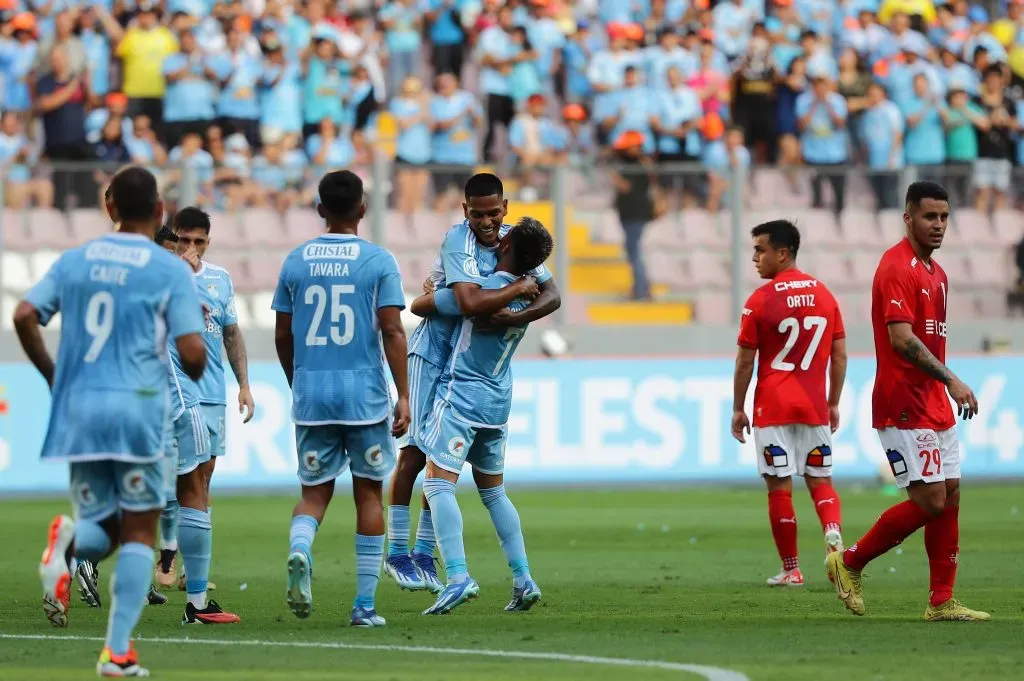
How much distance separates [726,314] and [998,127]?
5.34 meters

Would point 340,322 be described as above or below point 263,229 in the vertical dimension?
below

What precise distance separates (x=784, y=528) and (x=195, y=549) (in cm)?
392

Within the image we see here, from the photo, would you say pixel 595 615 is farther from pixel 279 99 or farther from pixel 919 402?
pixel 279 99

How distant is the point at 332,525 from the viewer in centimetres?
1639

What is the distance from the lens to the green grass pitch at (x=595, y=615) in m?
7.48

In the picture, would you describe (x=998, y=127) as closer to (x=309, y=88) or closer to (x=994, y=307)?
(x=994, y=307)

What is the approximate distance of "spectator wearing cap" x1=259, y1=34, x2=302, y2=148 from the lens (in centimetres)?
2195

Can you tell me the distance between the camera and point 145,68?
2194 centimetres

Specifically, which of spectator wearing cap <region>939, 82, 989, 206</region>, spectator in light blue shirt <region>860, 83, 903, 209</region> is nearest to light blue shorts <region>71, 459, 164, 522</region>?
spectator in light blue shirt <region>860, 83, 903, 209</region>

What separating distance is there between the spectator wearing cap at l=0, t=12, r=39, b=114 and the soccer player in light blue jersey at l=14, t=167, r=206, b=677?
15.1 metres

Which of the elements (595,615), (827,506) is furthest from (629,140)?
(595,615)

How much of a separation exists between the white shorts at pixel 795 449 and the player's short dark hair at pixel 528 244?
8.99 ft

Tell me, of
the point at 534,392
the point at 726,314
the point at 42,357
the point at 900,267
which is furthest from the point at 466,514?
the point at 42,357

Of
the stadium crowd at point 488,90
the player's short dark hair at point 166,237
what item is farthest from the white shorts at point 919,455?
the stadium crowd at point 488,90
